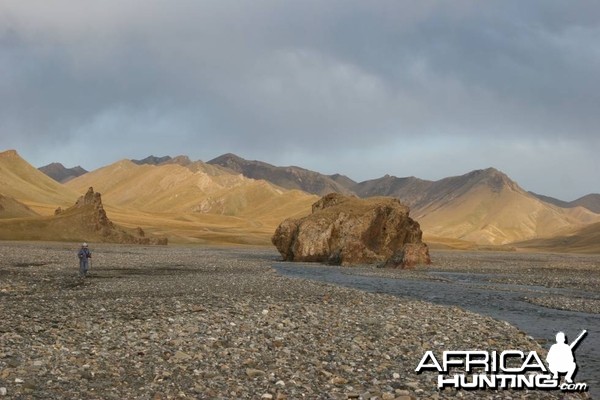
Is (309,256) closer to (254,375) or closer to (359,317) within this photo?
(359,317)

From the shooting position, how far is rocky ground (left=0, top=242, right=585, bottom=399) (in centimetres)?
1452

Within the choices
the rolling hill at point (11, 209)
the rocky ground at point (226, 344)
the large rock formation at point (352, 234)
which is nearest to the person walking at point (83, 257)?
the rocky ground at point (226, 344)

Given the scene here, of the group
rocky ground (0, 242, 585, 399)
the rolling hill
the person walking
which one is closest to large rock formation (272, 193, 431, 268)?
the person walking

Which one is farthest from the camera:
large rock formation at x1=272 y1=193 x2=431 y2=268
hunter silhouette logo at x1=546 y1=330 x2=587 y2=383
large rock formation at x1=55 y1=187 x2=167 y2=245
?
large rock formation at x1=55 y1=187 x2=167 y2=245

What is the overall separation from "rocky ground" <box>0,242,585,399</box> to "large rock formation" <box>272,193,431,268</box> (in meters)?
44.7

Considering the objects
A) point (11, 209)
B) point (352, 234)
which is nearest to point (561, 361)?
point (352, 234)

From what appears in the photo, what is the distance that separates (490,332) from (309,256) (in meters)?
59.4
